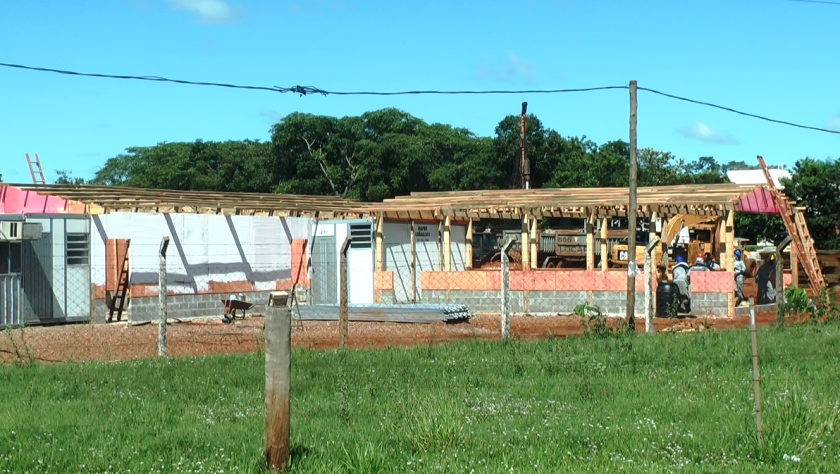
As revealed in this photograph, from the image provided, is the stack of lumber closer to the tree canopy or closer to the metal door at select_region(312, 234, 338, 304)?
the metal door at select_region(312, 234, 338, 304)

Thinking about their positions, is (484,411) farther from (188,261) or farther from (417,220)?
(417,220)

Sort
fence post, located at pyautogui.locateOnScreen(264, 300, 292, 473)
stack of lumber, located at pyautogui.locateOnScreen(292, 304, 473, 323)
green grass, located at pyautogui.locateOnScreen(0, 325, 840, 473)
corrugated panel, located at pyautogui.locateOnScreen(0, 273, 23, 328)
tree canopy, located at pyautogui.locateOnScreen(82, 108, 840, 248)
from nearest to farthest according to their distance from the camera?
fence post, located at pyautogui.locateOnScreen(264, 300, 292, 473) → green grass, located at pyautogui.locateOnScreen(0, 325, 840, 473) → corrugated panel, located at pyautogui.locateOnScreen(0, 273, 23, 328) → stack of lumber, located at pyautogui.locateOnScreen(292, 304, 473, 323) → tree canopy, located at pyautogui.locateOnScreen(82, 108, 840, 248)

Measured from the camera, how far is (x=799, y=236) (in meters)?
29.4

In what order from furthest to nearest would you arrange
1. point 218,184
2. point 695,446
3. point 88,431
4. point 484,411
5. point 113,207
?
point 218,184 < point 113,207 < point 484,411 < point 88,431 < point 695,446

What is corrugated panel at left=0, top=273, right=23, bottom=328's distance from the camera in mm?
21653

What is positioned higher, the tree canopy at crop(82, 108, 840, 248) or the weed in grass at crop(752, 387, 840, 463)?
the tree canopy at crop(82, 108, 840, 248)

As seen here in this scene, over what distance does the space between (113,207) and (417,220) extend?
11179mm

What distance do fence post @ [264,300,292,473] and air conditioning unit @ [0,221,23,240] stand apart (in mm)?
16839

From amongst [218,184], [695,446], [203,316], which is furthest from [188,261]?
[218,184]

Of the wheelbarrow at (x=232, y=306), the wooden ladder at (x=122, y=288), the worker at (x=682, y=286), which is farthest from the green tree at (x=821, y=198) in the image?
the wooden ladder at (x=122, y=288)

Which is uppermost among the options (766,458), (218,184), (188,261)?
(218,184)

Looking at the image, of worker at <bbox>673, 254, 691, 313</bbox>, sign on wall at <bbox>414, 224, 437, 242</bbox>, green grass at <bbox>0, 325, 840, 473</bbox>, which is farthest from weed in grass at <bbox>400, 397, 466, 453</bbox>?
sign on wall at <bbox>414, 224, 437, 242</bbox>

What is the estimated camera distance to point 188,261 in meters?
25.5

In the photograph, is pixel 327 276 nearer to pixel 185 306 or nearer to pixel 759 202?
pixel 185 306
